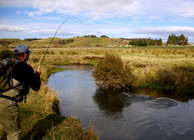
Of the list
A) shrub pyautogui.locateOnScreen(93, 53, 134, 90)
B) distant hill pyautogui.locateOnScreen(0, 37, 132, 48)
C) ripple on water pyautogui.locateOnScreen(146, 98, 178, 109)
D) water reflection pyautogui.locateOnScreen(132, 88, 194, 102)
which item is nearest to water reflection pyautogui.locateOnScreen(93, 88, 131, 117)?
shrub pyautogui.locateOnScreen(93, 53, 134, 90)

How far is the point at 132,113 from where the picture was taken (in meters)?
9.59

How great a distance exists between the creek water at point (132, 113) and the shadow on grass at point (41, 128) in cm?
126

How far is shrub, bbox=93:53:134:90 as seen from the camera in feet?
46.5

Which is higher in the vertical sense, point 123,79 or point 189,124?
point 123,79

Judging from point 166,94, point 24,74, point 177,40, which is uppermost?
point 177,40

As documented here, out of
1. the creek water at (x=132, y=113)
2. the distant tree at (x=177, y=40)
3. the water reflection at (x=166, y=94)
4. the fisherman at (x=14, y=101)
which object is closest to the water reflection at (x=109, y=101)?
the creek water at (x=132, y=113)

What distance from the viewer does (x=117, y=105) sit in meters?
11.0

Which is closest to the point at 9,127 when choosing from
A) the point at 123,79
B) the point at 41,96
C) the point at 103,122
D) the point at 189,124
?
the point at 103,122

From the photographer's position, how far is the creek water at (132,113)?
7.35 meters

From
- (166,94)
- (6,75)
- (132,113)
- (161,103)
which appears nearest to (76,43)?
(166,94)

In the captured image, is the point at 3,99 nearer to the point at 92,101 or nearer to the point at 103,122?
the point at 103,122

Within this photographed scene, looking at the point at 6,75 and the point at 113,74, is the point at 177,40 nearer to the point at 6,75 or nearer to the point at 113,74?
the point at 113,74

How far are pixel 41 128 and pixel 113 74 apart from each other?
9148mm

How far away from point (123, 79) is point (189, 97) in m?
4.48
